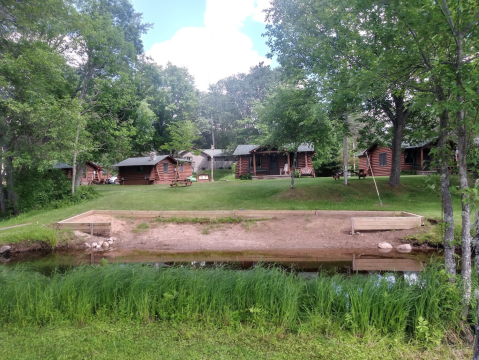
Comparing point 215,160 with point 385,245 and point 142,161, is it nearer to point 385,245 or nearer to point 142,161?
point 142,161

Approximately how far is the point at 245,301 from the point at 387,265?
6.00 m

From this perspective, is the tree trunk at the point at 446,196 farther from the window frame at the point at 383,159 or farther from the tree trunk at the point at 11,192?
the window frame at the point at 383,159

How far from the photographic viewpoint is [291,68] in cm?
1546

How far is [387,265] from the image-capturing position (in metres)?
8.26

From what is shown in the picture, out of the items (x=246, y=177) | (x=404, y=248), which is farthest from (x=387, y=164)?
(x=404, y=248)

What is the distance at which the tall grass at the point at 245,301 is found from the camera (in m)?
3.54

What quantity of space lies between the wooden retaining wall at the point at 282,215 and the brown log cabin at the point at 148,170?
18.2 metres

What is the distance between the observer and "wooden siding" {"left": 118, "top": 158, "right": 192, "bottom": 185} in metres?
31.5

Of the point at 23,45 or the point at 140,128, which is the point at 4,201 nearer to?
the point at 23,45

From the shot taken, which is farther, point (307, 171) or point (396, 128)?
point (307, 171)

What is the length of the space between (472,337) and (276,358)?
2342mm

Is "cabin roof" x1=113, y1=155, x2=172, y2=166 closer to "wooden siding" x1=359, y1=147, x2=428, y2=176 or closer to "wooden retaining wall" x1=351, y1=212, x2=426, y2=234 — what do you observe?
"wooden siding" x1=359, y1=147, x2=428, y2=176

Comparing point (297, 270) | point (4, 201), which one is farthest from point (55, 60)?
point (297, 270)

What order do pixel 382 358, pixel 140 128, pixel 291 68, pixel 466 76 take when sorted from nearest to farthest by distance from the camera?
Result: pixel 382 358
pixel 466 76
pixel 291 68
pixel 140 128
